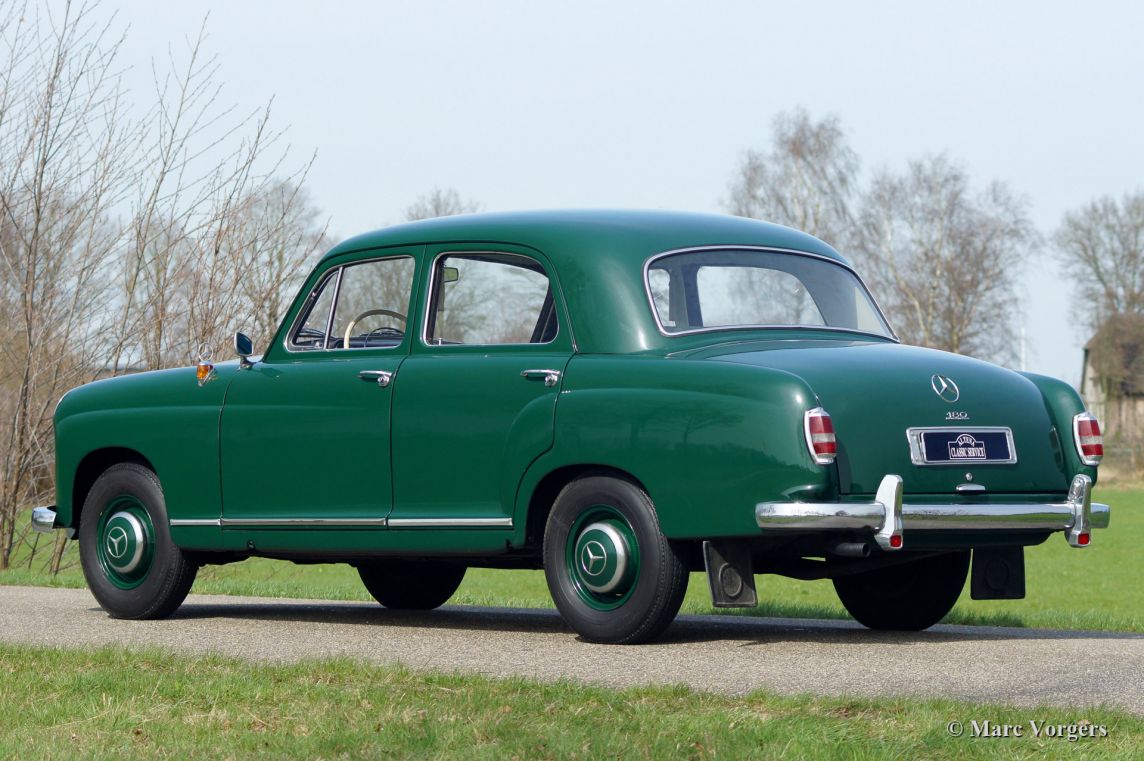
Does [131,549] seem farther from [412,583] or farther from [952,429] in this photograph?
[952,429]

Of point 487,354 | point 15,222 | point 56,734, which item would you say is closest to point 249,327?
point 15,222

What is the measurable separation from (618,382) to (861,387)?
993 millimetres

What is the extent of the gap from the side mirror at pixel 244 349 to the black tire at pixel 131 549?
0.81 meters

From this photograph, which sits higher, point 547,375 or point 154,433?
point 547,375

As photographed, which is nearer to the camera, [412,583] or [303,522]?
[303,522]

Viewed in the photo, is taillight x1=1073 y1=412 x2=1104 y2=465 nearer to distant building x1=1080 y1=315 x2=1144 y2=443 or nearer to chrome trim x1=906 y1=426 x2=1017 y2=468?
chrome trim x1=906 y1=426 x2=1017 y2=468

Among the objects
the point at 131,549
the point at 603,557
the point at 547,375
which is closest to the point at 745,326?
the point at 547,375

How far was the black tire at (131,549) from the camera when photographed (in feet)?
29.9

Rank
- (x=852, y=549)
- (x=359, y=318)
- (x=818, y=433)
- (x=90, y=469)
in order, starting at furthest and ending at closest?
(x=90, y=469) → (x=359, y=318) → (x=852, y=549) → (x=818, y=433)

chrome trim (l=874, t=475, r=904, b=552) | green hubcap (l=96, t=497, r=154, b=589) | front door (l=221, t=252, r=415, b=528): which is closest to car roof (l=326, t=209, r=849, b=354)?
front door (l=221, t=252, r=415, b=528)

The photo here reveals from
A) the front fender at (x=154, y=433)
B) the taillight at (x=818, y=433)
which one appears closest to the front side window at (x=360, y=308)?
the front fender at (x=154, y=433)

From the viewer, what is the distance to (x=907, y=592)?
27.9ft

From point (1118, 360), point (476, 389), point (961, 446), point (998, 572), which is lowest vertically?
point (998, 572)

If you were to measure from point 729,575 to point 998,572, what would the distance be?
4.68 ft
